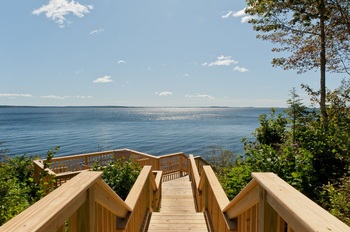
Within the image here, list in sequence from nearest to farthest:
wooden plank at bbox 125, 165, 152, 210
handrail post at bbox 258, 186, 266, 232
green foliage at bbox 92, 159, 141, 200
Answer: handrail post at bbox 258, 186, 266, 232 → wooden plank at bbox 125, 165, 152, 210 → green foliage at bbox 92, 159, 141, 200

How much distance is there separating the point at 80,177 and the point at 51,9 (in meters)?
21.0

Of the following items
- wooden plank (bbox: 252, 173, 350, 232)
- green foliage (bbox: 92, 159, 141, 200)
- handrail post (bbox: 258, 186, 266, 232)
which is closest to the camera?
wooden plank (bbox: 252, 173, 350, 232)

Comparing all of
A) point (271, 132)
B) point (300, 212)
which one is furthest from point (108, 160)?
point (300, 212)

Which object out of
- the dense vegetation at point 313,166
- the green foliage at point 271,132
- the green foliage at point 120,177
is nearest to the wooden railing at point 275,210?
the dense vegetation at point 313,166

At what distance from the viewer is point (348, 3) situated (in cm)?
776

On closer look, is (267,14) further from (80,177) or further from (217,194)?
(80,177)

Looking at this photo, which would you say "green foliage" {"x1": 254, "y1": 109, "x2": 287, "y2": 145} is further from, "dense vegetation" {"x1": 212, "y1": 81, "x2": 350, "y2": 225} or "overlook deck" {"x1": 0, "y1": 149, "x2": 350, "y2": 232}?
"overlook deck" {"x1": 0, "y1": 149, "x2": 350, "y2": 232}

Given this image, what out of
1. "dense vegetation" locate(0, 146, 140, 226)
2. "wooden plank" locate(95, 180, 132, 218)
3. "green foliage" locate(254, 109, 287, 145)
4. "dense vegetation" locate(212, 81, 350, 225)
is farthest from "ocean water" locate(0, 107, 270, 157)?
"green foliage" locate(254, 109, 287, 145)

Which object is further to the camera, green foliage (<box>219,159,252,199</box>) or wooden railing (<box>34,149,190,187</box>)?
wooden railing (<box>34,149,190,187</box>)

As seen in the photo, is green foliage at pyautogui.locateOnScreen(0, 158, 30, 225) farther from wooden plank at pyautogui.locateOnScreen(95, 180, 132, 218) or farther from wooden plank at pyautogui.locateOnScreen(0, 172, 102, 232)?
wooden plank at pyautogui.locateOnScreen(0, 172, 102, 232)

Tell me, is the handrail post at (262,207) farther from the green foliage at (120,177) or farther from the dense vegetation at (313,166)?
the green foliage at (120,177)

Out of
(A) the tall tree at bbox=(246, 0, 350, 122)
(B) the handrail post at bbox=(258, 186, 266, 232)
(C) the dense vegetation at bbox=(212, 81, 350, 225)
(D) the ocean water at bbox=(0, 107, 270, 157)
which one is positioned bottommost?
(D) the ocean water at bbox=(0, 107, 270, 157)

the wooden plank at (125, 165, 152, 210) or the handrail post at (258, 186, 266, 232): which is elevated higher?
the handrail post at (258, 186, 266, 232)

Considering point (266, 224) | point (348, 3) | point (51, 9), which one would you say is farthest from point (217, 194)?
point (51, 9)
